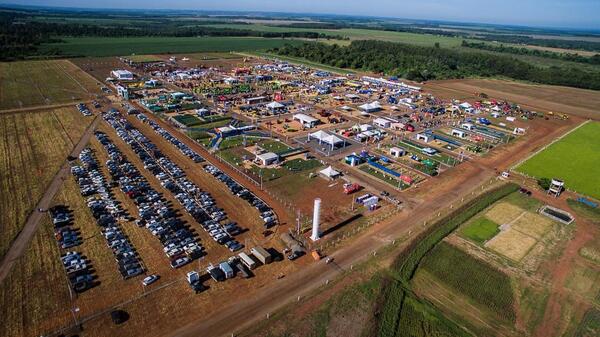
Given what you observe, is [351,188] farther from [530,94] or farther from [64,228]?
[530,94]

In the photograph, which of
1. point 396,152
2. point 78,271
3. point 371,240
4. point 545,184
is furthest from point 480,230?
point 78,271

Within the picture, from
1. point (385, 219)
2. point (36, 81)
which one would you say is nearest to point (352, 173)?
point (385, 219)

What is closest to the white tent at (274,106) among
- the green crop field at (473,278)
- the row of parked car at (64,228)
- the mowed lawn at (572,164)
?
the row of parked car at (64,228)

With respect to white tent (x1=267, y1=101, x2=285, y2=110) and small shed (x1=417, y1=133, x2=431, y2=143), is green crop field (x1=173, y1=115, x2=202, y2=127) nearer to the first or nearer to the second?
white tent (x1=267, y1=101, x2=285, y2=110)

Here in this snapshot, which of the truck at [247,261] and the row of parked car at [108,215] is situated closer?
the row of parked car at [108,215]

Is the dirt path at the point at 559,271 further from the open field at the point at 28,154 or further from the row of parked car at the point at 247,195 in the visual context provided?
the open field at the point at 28,154

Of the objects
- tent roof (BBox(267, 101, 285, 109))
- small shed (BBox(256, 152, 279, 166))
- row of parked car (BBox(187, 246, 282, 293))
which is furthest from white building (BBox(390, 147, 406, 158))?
row of parked car (BBox(187, 246, 282, 293))
